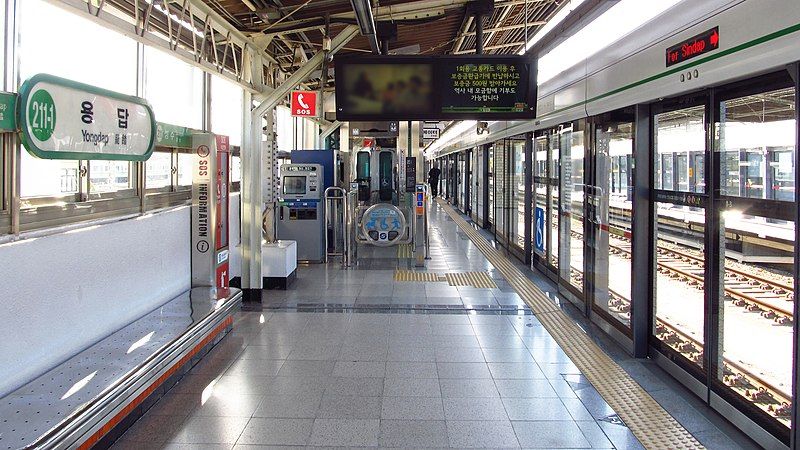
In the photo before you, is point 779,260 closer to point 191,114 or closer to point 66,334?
point 66,334

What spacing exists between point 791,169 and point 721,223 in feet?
2.37

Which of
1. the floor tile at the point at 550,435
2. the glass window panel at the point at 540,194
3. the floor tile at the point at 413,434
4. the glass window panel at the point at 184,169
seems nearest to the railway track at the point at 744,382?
the floor tile at the point at 550,435

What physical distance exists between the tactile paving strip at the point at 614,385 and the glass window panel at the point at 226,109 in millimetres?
3940

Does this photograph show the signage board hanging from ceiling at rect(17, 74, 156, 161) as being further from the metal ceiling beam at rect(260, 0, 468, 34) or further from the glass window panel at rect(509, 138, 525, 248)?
the glass window panel at rect(509, 138, 525, 248)

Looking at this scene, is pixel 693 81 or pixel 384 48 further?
pixel 384 48

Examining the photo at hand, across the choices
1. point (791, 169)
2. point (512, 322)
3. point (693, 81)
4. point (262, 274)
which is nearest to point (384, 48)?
point (262, 274)

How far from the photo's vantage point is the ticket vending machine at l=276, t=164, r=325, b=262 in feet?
33.4

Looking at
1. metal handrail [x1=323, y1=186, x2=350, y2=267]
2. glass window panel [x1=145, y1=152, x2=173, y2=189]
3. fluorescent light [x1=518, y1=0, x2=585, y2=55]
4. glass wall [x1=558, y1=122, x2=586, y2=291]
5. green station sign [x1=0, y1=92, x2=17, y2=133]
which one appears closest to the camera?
green station sign [x1=0, y1=92, x2=17, y2=133]

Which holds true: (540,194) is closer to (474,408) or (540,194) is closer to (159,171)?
(159,171)

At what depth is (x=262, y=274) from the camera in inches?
308

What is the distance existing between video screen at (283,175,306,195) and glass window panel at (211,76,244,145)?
4.66 feet

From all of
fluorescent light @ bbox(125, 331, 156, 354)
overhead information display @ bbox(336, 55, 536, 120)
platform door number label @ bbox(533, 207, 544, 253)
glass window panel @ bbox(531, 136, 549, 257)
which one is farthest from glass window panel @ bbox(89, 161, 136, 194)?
platform door number label @ bbox(533, 207, 544, 253)

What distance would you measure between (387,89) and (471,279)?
3.33m

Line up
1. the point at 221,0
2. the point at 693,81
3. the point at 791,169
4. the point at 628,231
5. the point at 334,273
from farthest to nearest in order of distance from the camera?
the point at 334,273 → the point at 221,0 → the point at 628,231 → the point at 693,81 → the point at 791,169
